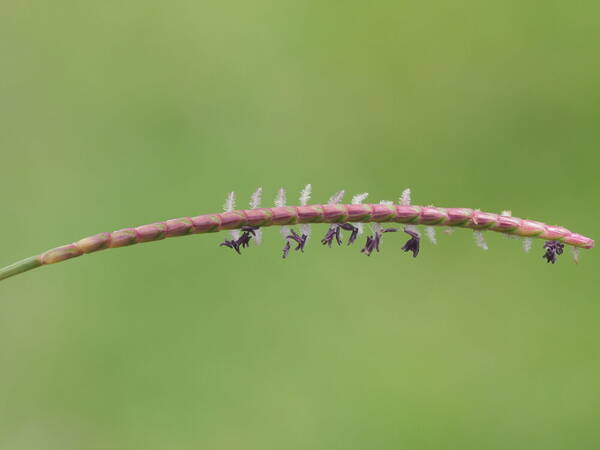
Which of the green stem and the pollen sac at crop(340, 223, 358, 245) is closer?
the green stem

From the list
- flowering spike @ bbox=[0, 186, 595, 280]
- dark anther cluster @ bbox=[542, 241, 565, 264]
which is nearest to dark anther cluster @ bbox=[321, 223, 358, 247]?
flowering spike @ bbox=[0, 186, 595, 280]

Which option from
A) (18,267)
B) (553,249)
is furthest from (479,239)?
(18,267)

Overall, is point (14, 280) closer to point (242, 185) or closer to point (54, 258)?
point (242, 185)

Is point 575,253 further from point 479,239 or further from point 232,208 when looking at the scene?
point 232,208

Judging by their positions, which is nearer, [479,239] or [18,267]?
[18,267]

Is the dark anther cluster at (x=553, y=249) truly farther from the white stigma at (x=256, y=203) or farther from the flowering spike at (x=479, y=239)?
the white stigma at (x=256, y=203)

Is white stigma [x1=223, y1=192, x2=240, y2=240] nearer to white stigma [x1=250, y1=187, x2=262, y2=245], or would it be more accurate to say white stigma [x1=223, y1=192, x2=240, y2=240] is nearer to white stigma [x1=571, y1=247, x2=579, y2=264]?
white stigma [x1=250, y1=187, x2=262, y2=245]

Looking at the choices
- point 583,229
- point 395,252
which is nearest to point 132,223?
point 395,252

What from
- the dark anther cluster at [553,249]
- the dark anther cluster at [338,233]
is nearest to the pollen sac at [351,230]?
the dark anther cluster at [338,233]

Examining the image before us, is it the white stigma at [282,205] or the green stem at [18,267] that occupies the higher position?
the white stigma at [282,205]
